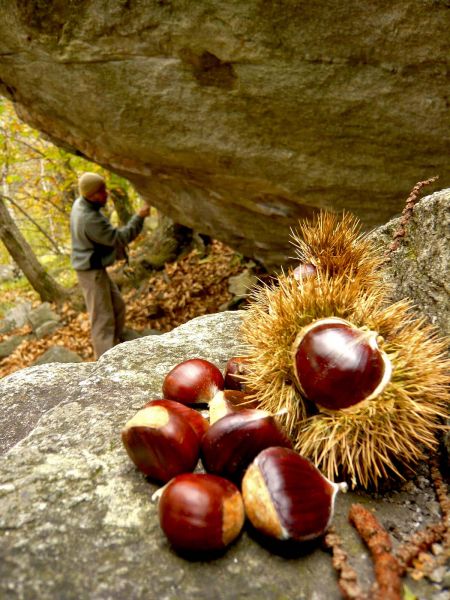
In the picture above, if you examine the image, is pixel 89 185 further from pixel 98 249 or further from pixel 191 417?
pixel 191 417

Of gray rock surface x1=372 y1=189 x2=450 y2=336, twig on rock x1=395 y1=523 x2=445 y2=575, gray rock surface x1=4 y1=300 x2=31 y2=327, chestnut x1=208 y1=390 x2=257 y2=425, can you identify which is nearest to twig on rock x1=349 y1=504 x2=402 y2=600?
twig on rock x1=395 y1=523 x2=445 y2=575

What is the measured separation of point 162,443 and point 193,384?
1.08 feet

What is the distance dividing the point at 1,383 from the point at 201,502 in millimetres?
1481

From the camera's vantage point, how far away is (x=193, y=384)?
1431mm

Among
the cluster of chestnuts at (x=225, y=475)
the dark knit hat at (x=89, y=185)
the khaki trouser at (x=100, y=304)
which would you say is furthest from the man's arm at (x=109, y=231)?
the cluster of chestnuts at (x=225, y=475)

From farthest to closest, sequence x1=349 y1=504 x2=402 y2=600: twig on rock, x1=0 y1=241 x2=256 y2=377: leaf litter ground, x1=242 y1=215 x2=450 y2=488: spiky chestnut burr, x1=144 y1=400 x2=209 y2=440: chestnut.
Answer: x1=0 y1=241 x2=256 y2=377: leaf litter ground < x1=144 y1=400 x2=209 y2=440: chestnut < x1=242 y1=215 x2=450 y2=488: spiky chestnut burr < x1=349 y1=504 x2=402 y2=600: twig on rock

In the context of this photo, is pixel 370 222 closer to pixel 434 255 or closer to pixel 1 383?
pixel 434 255

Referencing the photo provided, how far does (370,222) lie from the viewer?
3723 millimetres

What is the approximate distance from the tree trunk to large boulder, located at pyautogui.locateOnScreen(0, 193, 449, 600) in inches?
253

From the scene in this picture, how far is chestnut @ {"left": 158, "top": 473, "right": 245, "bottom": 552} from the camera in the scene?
963 millimetres

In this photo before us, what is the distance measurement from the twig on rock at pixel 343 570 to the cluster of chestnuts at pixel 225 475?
49mm

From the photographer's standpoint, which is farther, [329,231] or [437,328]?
[329,231]

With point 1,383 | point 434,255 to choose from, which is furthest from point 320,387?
point 1,383

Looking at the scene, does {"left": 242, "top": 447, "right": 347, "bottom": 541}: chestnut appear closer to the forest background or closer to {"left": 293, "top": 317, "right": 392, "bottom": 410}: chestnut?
{"left": 293, "top": 317, "right": 392, "bottom": 410}: chestnut
